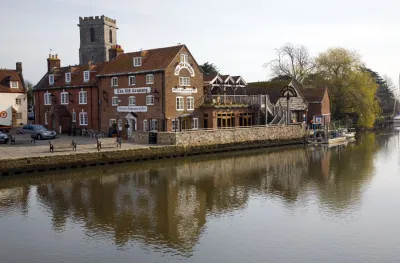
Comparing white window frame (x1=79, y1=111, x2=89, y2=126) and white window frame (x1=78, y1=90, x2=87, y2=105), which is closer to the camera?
white window frame (x1=79, y1=111, x2=89, y2=126)

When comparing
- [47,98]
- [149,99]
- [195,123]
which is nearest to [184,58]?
[149,99]

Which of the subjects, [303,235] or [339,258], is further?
[303,235]

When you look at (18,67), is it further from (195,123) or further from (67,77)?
(195,123)

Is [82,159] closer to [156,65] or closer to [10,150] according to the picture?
[10,150]

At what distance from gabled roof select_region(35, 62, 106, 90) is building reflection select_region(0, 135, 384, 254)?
16.6m

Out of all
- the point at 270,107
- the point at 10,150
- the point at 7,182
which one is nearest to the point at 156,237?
the point at 7,182

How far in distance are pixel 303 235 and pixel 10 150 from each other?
2272 cm

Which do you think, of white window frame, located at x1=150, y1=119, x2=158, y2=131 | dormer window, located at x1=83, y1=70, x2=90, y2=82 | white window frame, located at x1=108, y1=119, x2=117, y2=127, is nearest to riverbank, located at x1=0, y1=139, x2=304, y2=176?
white window frame, located at x1=150, y1=119, x2=158, y2=131

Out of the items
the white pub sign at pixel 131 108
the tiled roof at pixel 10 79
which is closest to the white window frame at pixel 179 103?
the white pub sign at pixel 131 108

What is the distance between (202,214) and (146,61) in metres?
25.1

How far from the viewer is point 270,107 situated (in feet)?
157

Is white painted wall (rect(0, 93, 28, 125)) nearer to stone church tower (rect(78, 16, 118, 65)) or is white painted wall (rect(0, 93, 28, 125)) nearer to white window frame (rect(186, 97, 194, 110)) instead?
stone church tower (rect(78, 16, 118, 65))

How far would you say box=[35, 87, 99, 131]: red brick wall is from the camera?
43.0m

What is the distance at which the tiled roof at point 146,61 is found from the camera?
128 feet
